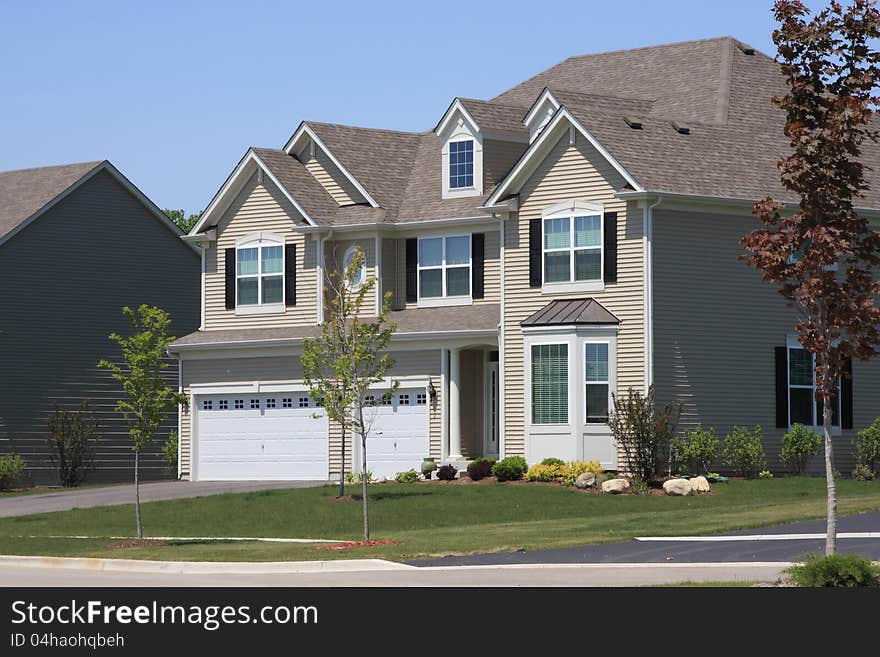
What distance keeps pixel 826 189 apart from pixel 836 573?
17.1ft

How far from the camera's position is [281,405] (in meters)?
45.1

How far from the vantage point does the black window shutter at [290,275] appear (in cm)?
4516

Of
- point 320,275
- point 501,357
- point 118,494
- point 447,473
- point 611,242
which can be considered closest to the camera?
point 611,242

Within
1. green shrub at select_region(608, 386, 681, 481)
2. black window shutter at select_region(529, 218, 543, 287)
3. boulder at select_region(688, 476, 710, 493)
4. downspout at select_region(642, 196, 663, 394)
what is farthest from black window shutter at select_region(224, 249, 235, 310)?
boulder at select_region(688, 476, 710, 493)

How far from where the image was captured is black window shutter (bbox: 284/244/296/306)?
45.2 meters

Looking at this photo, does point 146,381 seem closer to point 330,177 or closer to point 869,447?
point 330,177

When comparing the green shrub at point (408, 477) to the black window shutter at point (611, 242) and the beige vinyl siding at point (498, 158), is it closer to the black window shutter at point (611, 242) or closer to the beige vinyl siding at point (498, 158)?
the black window shutter at point (611, 242)

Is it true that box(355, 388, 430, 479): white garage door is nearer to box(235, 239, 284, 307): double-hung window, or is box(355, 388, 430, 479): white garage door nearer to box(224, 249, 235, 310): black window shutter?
box(235, 239, 284, 307): double-hung window

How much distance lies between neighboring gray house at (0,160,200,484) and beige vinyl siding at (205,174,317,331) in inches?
227

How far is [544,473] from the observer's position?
37.7 meters

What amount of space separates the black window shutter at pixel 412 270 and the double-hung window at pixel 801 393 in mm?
10029

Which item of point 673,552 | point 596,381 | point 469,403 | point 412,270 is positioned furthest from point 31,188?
point 673,552
